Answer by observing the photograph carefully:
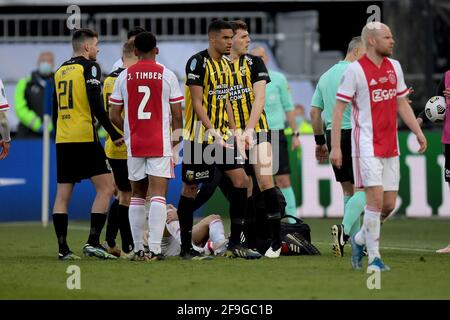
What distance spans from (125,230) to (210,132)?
161 cm

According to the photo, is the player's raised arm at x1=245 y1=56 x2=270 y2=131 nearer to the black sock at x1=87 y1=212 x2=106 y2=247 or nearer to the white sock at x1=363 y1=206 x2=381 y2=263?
the black sock at x1=87 y1=212 x2=106 y2=247

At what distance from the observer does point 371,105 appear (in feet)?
35.9

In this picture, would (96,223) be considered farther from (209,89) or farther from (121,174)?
(209,89)

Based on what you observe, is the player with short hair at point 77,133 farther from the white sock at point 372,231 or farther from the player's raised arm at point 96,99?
the white sock at point 372,231

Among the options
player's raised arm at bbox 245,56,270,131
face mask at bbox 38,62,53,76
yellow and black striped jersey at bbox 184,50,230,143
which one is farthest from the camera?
face mask at bbox 38,62,53,76

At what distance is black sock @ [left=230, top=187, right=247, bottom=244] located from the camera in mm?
12523

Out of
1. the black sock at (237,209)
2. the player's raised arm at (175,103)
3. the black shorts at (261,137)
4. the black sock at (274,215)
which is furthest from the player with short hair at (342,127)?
the player's raised arm at (175,103)

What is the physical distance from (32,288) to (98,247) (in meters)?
3.10

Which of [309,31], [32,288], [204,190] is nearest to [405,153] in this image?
[309,31]

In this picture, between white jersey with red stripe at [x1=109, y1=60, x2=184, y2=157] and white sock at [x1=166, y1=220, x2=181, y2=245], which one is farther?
white sock at [x1=166, y1=220, x2=181, y2=245]

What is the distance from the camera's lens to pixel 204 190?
1345 cm

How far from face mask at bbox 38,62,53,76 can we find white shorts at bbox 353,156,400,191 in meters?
12.0

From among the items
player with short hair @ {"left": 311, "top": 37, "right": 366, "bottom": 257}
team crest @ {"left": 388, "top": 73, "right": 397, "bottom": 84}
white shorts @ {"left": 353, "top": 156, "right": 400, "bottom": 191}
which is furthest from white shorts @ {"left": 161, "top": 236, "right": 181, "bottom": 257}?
team crest @ {"left": 388, "top": 73, "right": 397, "bottom": 84}

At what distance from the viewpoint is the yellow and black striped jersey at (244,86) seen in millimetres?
12844
